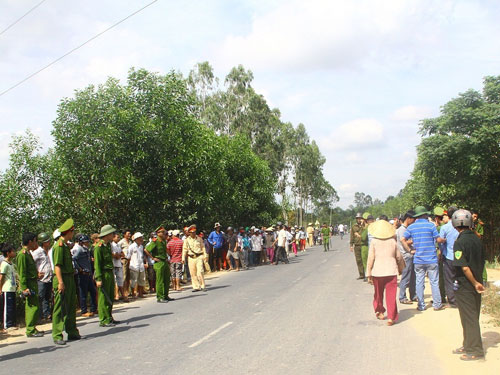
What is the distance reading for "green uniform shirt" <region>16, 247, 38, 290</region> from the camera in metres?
8.99

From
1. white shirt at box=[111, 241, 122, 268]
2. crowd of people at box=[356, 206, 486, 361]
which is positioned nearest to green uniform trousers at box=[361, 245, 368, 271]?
crowd of people at box=[356, 206, 486, 361]

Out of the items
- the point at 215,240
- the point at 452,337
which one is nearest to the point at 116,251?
the point at 452,337

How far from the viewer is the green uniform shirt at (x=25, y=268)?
29.5 feet

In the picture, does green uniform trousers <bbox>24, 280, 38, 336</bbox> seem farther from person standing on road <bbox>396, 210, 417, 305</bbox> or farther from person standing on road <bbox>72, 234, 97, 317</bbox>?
person standing on road <bbox>396, 210, 417, 305</bbox>

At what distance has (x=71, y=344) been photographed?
319 inches

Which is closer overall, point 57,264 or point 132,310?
point 57,264

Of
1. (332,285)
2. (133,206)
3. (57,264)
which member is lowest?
(332,285)

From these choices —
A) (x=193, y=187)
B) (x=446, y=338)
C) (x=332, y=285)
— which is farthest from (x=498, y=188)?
(x=446, y=338)

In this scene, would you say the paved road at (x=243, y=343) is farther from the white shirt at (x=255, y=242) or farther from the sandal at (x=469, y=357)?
the white shirt at (x=255, y=242)

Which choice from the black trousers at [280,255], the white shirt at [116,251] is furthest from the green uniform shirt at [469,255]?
the black trousers at [280,255]

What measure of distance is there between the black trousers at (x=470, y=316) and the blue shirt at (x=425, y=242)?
10.4ft

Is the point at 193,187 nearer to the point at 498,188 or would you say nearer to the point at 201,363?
the point at 498,188

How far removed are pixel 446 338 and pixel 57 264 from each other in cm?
651

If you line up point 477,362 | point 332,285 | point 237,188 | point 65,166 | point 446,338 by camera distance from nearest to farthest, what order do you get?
point 477,362 → point 446,338 → point 332,285 → point 65,166 → point 237,188
